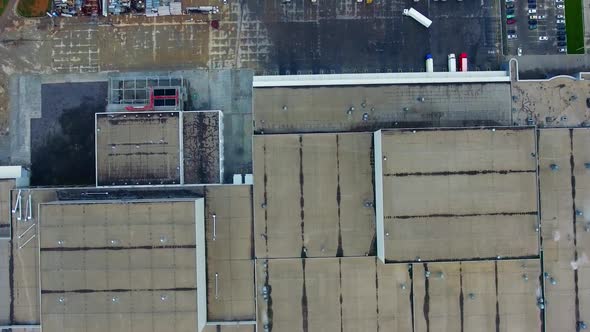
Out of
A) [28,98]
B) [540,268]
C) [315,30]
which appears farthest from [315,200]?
[28,98]

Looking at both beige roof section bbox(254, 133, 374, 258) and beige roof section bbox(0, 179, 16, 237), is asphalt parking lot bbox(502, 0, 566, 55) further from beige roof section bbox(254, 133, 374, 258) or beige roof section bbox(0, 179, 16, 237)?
beige roof section bbox(0, 179, 16, 237)

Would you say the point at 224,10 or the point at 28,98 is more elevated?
the point at 224,10

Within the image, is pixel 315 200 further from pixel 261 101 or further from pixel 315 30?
pixel 315 30

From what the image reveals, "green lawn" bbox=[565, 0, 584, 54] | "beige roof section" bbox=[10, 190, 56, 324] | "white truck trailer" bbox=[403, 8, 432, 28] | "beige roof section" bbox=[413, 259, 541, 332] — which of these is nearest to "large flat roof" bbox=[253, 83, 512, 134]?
"white truck trailer" bbox=[403, 8, 432, 28]

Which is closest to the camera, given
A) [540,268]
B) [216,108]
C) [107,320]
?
[107,320]

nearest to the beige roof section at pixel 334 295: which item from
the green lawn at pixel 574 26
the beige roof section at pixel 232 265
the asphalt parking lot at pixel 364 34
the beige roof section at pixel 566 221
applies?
the beige roof section at pixel 232 265

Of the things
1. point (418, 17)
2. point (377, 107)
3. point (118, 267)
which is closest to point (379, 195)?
A: point (377, 107)
